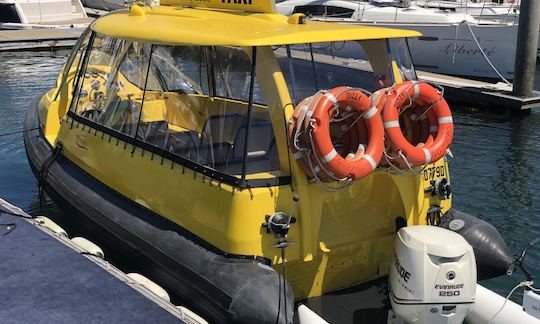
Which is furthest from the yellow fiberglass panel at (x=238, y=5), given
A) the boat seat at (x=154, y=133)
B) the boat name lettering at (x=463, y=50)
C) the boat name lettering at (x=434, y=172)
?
the boat name lettering at (x=463, y=50)

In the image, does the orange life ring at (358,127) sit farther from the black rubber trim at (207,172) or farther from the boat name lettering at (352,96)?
the black rubber trim at (207,172)

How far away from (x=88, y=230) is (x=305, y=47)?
2897 mm

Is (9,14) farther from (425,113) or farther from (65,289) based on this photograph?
(425,113)

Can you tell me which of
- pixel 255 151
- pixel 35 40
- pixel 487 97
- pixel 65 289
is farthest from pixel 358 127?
pixel 35 40

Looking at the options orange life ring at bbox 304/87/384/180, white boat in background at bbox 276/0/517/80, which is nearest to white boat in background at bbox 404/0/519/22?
white boat in background at bbox 276/0/517/80

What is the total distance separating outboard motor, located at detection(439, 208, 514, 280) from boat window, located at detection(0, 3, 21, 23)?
28.1m

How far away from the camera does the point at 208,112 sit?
591 centimetres

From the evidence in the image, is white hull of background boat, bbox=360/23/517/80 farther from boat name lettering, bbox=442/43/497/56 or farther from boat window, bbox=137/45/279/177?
boat window, bbox=137/45/279/177

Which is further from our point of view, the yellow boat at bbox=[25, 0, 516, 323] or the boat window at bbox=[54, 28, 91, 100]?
the boat window at bbox=[54, 28, 91, 100]

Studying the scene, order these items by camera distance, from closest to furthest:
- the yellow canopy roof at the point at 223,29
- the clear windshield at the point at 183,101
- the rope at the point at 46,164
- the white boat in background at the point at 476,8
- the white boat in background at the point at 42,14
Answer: the yellow canopy roof at the point at 223,29, the clear windshield at the point at 183,101, the rope at the point at 46,164, the white boat in background at the point at 476,8, the white boat in background at the point at 42,14

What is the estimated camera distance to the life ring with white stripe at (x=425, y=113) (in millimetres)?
4656

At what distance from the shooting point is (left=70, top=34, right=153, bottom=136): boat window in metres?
6.32

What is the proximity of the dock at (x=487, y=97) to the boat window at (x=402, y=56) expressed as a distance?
9.99m

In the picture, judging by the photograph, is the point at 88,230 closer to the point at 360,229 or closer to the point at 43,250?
the point at 43,250
